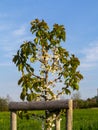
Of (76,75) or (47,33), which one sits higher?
(47,33)

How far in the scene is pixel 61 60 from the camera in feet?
24.7

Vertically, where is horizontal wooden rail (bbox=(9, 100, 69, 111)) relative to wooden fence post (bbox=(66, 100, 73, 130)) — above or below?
above

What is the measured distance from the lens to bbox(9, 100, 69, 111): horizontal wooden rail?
21.6 ft

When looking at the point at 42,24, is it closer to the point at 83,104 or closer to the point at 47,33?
the point at 47,33

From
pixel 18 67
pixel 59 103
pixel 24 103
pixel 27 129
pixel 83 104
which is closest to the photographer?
pixel 59 103

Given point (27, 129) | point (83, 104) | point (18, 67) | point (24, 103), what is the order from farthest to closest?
point (83, 104) → point (27, 129) → point (18, 67) → point (24, 103)

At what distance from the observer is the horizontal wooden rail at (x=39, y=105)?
259 inches

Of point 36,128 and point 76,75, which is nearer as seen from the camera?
point 76,75

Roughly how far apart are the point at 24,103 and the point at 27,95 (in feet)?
1.07

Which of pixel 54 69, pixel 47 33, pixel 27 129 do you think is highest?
pixel 47 33

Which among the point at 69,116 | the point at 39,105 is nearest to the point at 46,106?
the point at 39,105

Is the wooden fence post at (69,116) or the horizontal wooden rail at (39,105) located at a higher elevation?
the horizontal wooden rail at (39,105)

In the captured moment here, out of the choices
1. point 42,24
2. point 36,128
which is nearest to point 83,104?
point 36,128

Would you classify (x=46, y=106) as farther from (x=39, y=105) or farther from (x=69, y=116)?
(x=69, y=116)
